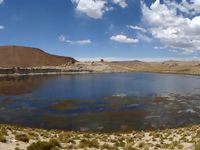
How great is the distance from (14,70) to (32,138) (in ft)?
489

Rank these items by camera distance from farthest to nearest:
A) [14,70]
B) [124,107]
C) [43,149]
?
[14,70], [124,107], [43,149]

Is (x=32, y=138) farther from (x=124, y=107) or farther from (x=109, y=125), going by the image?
(x=124, y=107)

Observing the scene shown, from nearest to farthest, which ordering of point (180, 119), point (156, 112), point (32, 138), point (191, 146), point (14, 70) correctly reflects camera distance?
point (191, 146)
point (32, 138)
point (180, 119)
point (156, 112)
point (14, 70)

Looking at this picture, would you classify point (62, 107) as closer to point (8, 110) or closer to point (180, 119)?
point (8, 110)

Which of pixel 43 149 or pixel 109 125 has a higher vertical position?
pixel 43 149

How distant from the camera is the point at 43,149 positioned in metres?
15.2

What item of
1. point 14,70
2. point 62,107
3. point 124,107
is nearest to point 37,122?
point 62,107

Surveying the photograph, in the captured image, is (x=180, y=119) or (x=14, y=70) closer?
(x=180, y=119)

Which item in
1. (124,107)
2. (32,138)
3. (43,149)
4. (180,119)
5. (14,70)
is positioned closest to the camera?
(43,149)

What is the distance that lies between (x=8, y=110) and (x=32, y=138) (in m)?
26.9

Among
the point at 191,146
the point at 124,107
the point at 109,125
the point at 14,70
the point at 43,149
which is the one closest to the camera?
the point at 43,149

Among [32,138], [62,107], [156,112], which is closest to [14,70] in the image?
[62,107]

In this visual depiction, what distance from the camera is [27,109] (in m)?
45.8

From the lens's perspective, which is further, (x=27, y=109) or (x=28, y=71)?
(x=28, y=71)
